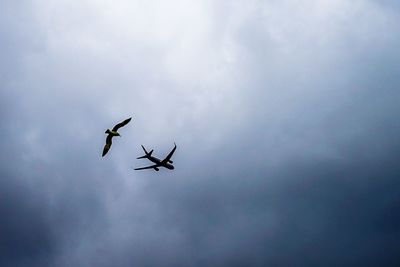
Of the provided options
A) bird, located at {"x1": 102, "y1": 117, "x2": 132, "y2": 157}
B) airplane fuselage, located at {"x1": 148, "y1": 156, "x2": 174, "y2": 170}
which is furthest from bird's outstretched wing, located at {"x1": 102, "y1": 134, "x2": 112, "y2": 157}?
airplane fuselage, located at {"x1": 148, "y1": 156, "x2": 174, "y2": 170}

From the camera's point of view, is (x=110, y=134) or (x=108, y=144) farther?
(x=108, y=144)

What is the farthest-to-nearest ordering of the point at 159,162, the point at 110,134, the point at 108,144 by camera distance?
1. the point at 159,162
2. the point at 108,144
3. the point at 110,134

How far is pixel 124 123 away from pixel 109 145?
25.7 ft

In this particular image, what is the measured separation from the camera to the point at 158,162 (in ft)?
587

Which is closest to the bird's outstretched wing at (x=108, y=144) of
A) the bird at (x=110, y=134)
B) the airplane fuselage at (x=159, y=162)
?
the bird at (x=110, y=134)

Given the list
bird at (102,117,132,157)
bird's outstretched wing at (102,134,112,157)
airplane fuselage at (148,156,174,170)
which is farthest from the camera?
airplane fuselage at (148,156,174,170)

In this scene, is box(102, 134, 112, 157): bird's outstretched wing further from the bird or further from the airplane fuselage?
the airplane fuselage

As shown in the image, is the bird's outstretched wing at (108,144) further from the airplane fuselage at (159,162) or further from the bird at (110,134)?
the airplane fuselage at (159,162)

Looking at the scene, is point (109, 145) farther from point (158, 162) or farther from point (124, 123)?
point (158, 162)

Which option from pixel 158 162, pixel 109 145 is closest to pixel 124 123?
pixel 109 145

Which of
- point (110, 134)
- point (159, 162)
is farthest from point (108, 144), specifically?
point (159, 162)

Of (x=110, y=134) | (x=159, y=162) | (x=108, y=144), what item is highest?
(x=159, y=162)

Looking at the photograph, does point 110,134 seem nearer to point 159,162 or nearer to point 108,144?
point 108,144

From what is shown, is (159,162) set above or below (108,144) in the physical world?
above
